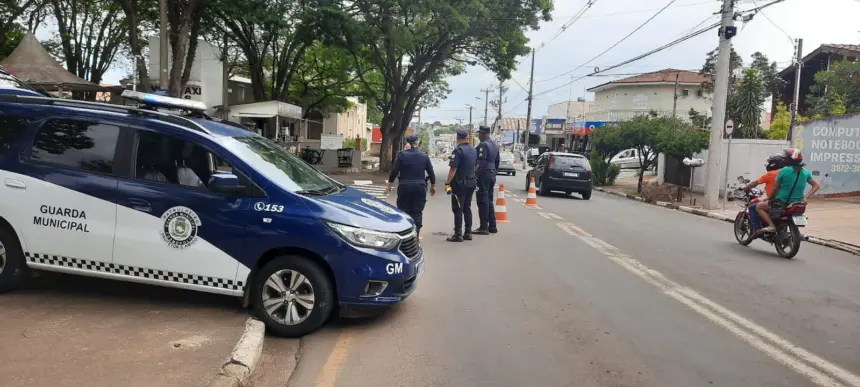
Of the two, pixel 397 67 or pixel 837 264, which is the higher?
pixel 397 67

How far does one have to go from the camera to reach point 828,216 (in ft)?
52.9

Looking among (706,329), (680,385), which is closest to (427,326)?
(680,385)

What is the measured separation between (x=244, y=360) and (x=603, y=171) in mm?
26973

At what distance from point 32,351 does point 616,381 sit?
397 cm

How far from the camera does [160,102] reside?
18.6 feet

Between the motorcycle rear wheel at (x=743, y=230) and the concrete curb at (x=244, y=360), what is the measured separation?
9220 mm

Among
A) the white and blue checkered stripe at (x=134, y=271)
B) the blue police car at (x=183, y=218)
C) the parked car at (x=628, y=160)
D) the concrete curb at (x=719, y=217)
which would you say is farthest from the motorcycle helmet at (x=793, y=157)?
the parked car at (x=628, y=160)

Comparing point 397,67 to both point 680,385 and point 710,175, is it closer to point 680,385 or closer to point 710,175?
point 710,175

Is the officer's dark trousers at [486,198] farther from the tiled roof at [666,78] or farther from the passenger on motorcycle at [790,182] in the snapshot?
the tiled roof at [666,78]

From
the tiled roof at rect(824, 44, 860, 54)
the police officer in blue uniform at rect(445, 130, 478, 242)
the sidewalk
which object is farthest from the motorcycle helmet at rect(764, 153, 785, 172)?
the tiled roof at rect(824, 44, 860, 54)

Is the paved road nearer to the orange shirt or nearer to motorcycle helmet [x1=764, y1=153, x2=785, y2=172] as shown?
the orange shirt

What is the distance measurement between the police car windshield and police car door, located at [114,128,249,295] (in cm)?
31

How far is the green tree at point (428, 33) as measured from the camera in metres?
23.3

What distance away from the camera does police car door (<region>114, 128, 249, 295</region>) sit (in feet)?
16.9
